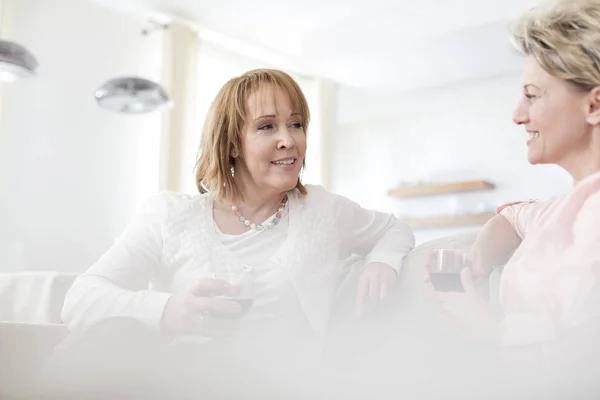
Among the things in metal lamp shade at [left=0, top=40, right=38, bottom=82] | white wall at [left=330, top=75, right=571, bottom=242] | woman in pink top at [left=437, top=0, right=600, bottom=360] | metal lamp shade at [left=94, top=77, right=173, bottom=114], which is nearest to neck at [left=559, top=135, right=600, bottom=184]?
woman in pink top at [left=437, top=0, right=600, bottom=360]

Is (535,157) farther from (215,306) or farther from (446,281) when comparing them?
(215,306)

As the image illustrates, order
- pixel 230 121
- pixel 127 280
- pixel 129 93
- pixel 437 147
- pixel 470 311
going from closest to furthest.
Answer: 1. pixel 470 311
2. pixel 127 280
3. pixel 230 121
4. pixel 129 93
5. pixel 437 147

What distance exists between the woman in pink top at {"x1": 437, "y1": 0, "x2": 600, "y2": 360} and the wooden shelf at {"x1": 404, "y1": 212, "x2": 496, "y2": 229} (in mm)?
4048

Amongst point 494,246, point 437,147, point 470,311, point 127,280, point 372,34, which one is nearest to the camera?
point 470,311

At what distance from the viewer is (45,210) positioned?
3.72 metres

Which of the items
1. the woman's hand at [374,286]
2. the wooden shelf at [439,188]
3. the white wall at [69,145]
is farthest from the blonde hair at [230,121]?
the wooden shelf at [439,188]

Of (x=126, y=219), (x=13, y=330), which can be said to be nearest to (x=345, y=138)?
(x=126, y=219)

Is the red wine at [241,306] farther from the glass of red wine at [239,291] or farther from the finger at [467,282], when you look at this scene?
the finger at [467,282]

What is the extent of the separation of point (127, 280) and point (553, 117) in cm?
71

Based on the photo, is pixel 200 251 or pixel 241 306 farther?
pixel 200 251

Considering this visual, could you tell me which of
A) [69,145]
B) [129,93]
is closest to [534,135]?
[129,93]

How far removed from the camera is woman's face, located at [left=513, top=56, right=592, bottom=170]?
74 centimetres

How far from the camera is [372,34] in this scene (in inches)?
190

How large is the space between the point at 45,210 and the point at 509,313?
11.5 feet
